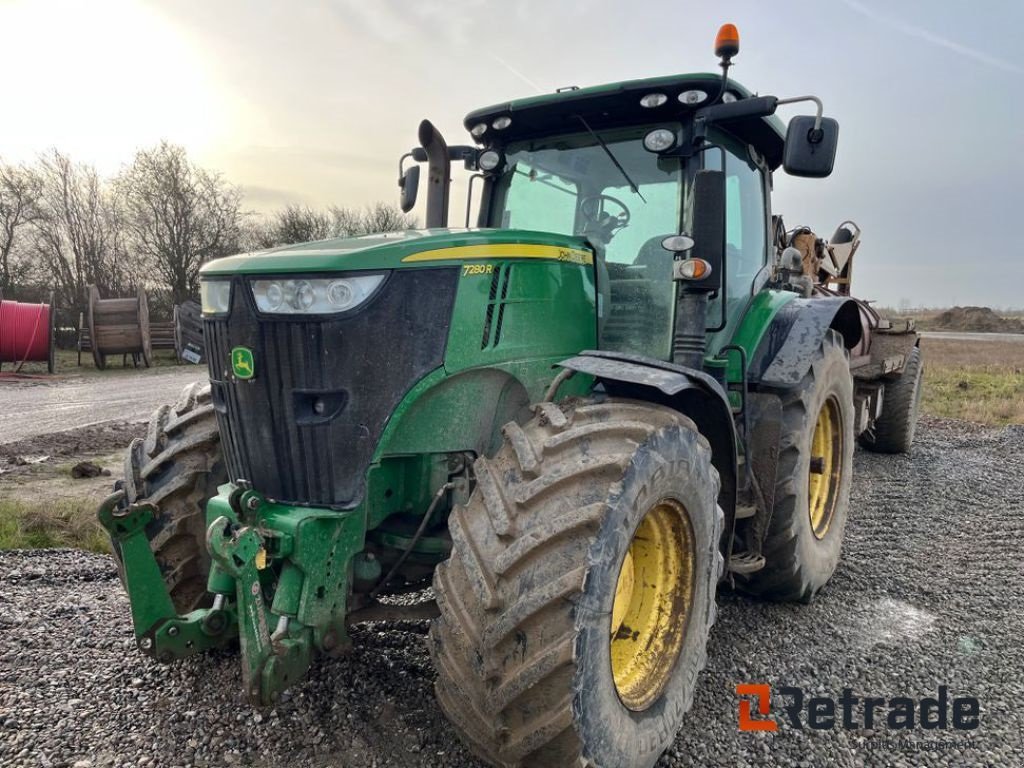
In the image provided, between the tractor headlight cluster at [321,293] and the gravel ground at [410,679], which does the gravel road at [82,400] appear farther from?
the tractor headlight cluster at [321,293]

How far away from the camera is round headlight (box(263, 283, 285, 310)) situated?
2340mm

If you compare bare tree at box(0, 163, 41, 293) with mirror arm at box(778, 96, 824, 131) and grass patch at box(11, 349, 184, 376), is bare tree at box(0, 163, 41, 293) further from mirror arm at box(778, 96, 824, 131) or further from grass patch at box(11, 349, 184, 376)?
mirror arm at box(778, 96, 824, 131)

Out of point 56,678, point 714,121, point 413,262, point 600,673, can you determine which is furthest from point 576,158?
point 56,678

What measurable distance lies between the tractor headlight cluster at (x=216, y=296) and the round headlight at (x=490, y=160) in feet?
5.65

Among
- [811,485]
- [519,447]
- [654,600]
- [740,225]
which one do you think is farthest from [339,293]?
[811,485]

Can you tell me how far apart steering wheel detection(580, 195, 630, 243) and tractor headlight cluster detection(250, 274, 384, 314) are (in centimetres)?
150

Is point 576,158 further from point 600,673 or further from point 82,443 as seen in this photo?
point 82,443

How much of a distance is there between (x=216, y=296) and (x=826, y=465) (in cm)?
359

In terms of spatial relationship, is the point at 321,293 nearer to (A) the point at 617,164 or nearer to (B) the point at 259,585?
(B) the point at 259,585

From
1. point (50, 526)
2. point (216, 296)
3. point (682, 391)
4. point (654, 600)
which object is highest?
point (216, 296)

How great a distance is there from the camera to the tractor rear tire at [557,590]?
1.94m

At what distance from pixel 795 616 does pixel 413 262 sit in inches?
108

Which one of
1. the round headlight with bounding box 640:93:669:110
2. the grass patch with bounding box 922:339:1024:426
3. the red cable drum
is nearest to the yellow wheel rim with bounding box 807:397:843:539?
the round headlight with bounding box 640:93:669:110

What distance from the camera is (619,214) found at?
137 inches
